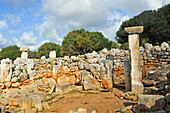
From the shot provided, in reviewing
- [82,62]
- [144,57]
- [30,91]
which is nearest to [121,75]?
[144,57]

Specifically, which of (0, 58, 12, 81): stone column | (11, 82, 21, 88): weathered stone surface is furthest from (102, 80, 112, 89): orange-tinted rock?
(0, 58, 12, 81): stone column

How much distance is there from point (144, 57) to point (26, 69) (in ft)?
29.1

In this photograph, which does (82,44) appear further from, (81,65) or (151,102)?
(151,102)

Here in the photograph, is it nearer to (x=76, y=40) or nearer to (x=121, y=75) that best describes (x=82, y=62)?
(x=121, y=75)

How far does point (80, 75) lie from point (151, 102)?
5601 mm

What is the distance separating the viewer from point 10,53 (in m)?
25.6

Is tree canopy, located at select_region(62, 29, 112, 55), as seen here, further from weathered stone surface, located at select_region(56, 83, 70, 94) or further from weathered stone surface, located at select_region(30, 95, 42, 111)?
weathered stone surface, located at select_region(30, 95, 42, 111)

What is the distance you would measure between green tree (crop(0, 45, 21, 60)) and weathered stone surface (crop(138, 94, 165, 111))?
26206 millimetres

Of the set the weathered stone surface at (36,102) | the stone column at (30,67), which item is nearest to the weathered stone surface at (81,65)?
the stone column at (30,67)

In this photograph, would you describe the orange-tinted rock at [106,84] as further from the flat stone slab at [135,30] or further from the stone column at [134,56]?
the flat stone slab at [135,30]

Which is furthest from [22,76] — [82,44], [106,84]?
[82,44]

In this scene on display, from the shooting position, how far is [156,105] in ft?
12.6

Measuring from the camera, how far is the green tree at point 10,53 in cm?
2530

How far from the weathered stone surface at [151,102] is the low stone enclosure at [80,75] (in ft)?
6.07
